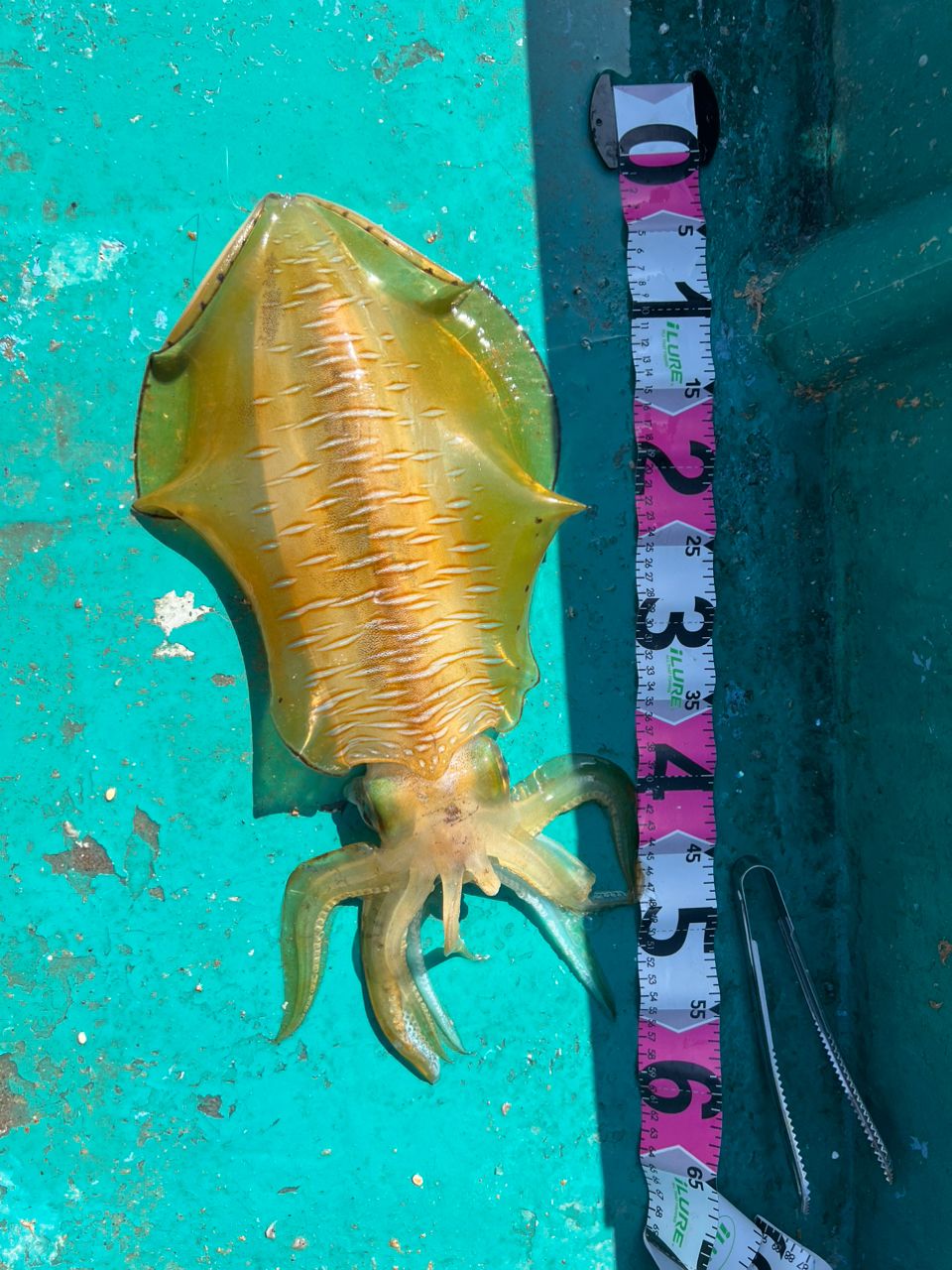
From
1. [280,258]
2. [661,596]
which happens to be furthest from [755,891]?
[280,258]

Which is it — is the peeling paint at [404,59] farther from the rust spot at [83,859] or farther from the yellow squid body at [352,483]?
the rust spot at [83,859]

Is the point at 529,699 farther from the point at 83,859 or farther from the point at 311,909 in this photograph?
the point at 83,859

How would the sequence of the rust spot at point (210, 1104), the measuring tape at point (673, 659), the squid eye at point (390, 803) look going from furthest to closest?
the measuring tape at point (673, 659) → the rust spot at point (210, 1104) → the squid eye at point (390, 803)

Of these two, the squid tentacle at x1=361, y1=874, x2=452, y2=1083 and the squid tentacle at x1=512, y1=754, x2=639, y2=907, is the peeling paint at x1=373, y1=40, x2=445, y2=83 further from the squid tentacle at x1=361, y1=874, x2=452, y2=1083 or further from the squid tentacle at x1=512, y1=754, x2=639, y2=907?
the squid tentacle at x1=361, y1=874, x2=452, y2=1083

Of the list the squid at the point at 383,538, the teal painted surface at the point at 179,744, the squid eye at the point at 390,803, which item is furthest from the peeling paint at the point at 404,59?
the squid eye at the point at 390,803

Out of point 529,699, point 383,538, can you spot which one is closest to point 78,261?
point 383,538

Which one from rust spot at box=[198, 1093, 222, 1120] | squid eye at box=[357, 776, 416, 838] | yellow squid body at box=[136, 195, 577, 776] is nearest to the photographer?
yellow squid body at box=[136, 195, 577, 776]

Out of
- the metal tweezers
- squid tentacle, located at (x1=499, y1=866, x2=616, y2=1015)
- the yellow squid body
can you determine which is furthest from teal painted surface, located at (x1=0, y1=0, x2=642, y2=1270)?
the metal tweezers
